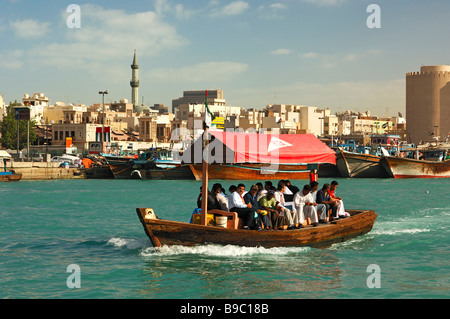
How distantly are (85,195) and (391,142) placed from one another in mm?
44210

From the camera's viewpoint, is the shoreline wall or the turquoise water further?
the shoreline wall

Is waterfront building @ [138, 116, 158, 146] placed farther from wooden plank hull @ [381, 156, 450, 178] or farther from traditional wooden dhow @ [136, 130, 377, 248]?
traditional wooden dhow @ [136, 130, 377, 248]

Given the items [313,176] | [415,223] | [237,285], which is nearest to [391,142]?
[415,223]

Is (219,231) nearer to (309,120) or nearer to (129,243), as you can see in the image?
(129,243)

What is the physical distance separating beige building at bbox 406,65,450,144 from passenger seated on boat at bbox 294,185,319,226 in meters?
95.6

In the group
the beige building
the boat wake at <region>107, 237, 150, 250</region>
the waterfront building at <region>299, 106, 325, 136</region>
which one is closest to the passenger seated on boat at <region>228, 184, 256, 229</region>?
the boat wake at <region>107, 237, 150, 250</region>

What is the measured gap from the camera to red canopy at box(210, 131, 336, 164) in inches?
592

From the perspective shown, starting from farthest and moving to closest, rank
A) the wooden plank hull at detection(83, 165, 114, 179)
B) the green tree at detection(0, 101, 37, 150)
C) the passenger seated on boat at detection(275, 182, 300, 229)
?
the green tree at detection(0, 101, 37, 150) → the wooden plank hull at detection(83, 165, 114, 179) → the passenger seated on boat at detection(275, 182, 300, 229)

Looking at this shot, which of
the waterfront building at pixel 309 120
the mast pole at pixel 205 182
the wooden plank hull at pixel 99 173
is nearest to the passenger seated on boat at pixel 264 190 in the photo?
the mast pole at pixel 205 182

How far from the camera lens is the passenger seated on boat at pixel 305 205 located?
1534 cm

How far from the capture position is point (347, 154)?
50438 mm

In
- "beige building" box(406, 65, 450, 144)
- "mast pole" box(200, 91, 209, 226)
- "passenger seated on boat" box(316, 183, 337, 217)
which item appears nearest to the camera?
"mast pole" box(200, 91, 209, 226)

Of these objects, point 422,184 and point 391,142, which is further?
point 391,142
